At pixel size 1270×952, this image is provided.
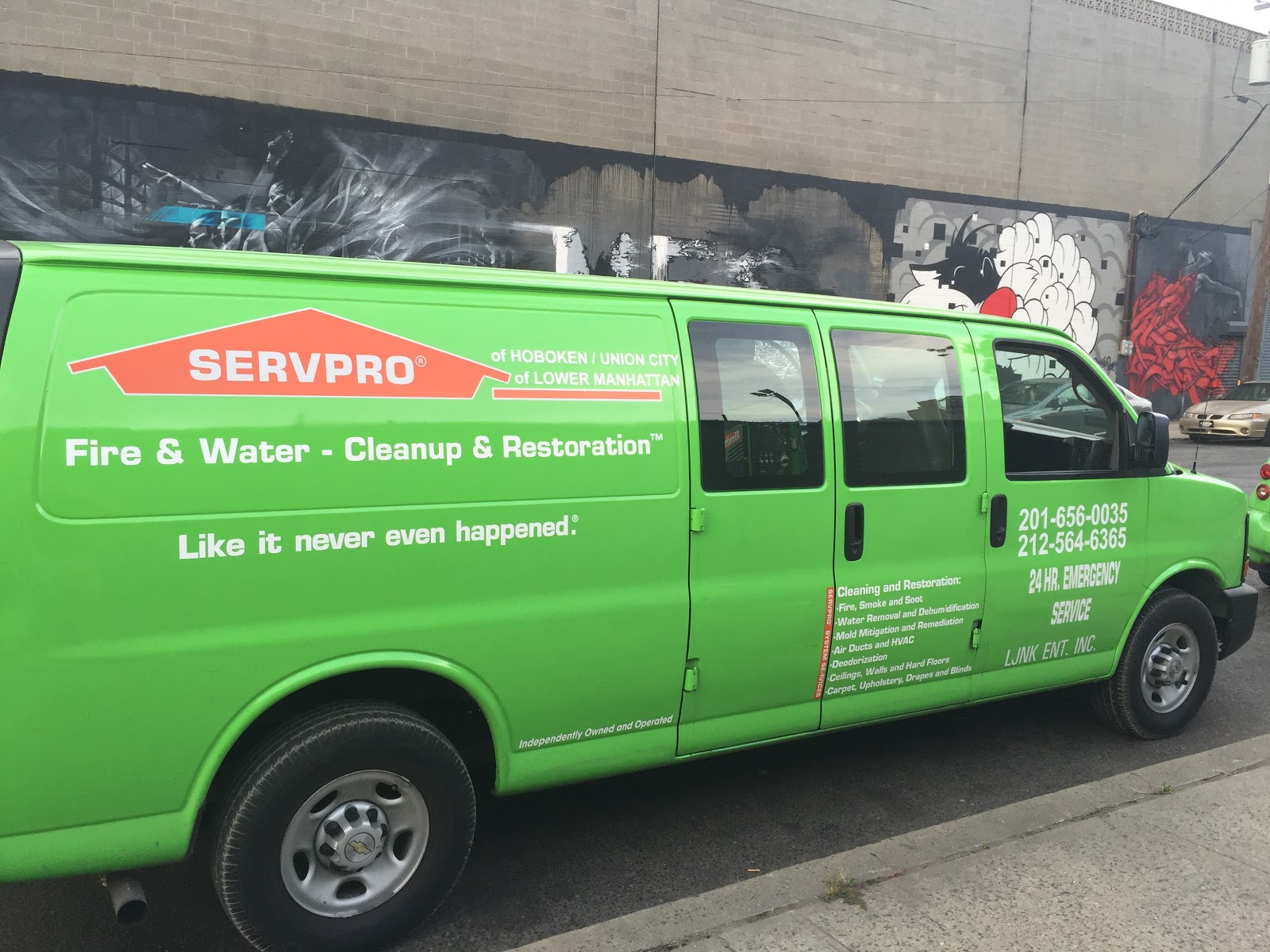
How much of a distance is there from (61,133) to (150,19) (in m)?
2.07

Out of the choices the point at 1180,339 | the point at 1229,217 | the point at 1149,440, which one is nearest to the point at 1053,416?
the point at 1149,440

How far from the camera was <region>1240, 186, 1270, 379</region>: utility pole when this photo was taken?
2597cm

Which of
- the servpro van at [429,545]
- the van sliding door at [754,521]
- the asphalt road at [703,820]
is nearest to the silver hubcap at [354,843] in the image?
the servpro van at [429,545]

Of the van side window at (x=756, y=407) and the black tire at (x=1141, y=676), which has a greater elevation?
the van side window at (x=756, y=407)

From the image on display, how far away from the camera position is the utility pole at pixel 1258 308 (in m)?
26.0

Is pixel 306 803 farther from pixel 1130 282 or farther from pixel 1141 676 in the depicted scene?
pixel 1130 282

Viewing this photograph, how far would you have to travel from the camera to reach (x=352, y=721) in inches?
110

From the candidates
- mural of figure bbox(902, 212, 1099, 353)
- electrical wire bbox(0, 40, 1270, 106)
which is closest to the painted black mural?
mural of figure bbox(902, 212, 1099, 353)

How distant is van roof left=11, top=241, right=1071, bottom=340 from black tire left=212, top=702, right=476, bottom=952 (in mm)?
1271

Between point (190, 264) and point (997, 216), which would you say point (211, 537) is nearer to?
point (190, 264)

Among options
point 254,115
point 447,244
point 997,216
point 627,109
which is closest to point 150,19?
point 254,115

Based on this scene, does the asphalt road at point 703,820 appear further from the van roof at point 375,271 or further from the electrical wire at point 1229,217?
the electrical wire at point 1229,217

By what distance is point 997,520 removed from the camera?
4098 millimetres

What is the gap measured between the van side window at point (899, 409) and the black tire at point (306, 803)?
1.83 metres
